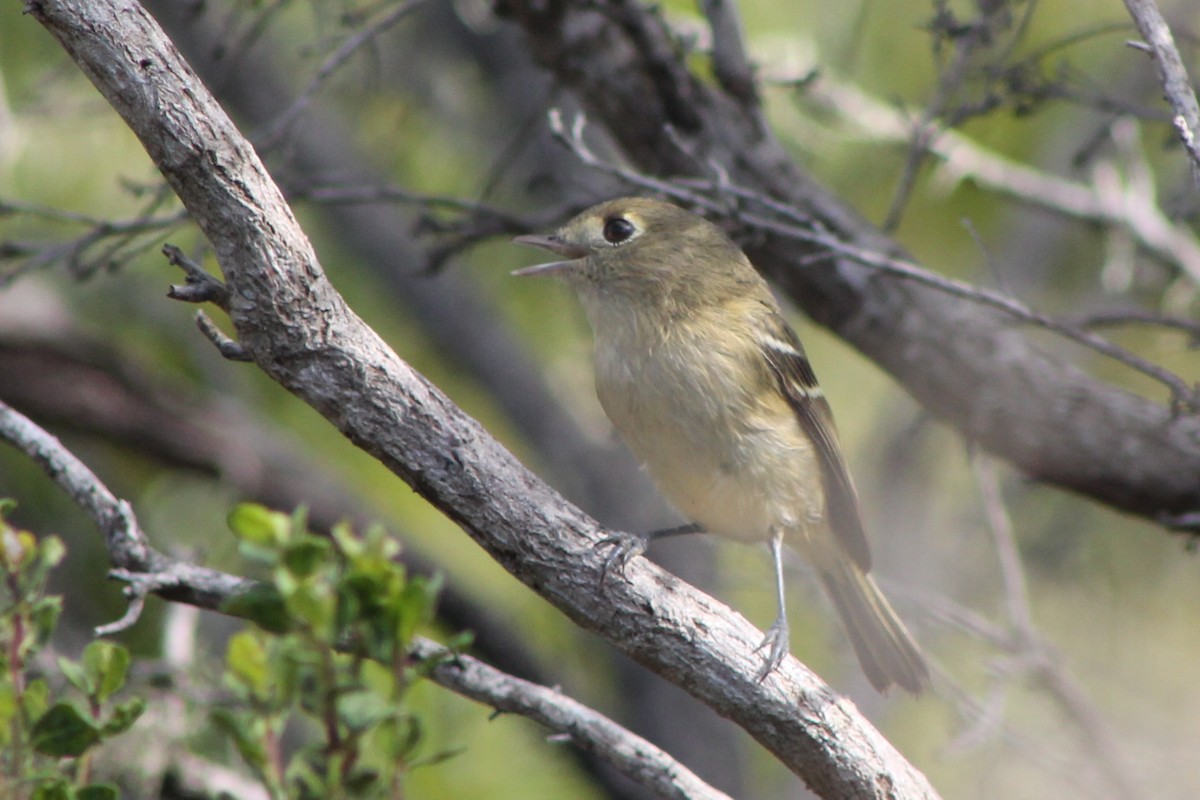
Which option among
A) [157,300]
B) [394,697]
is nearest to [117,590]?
[157,300]

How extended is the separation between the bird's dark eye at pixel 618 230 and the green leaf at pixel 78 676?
221 cm

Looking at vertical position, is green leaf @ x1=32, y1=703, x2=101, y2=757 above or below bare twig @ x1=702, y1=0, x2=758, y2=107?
below

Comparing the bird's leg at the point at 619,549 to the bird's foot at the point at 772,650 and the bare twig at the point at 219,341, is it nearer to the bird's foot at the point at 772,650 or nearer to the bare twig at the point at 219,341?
the bird's foot at the point at 772,650

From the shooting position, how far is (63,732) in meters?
1.39

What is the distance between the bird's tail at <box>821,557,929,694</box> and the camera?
3543 millimetres

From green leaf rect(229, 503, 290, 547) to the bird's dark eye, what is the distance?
7.67 ft

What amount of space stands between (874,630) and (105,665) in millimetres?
2630

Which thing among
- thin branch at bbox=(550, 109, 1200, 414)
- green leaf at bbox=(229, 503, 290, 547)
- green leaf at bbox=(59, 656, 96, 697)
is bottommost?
green leaf at bbox=(59, 656, 96, 697)

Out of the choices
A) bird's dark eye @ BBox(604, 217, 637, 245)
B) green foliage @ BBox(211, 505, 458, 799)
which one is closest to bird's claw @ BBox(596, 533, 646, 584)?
green foliage @ BBox(211, 505, 458, 799)

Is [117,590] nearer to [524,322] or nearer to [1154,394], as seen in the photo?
[524,322]

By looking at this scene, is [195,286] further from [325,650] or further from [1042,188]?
[1042,188]

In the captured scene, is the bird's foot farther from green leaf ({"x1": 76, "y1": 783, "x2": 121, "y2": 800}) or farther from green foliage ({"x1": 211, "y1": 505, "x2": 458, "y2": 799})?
green leaf ({"x1": 76, "y1": 783, "x2": 121, "y2": 800})

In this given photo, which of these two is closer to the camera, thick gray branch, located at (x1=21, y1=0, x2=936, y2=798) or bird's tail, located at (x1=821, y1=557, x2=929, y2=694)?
thick gray branch, located at (x1=21, y1=0, x2=936, y2=798)

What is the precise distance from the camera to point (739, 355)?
125 inches
